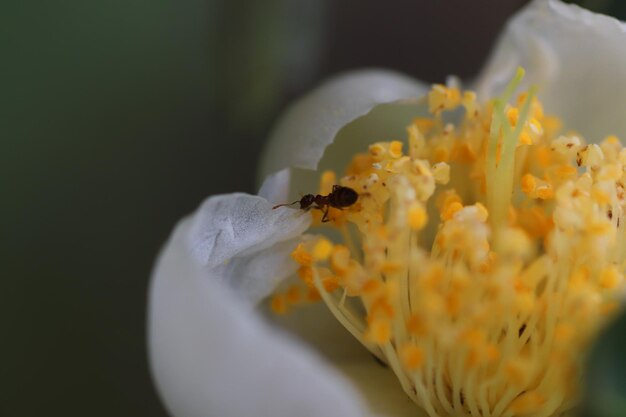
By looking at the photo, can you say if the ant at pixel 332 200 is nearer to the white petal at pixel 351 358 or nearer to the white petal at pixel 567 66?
the white petal at pixel 351 358

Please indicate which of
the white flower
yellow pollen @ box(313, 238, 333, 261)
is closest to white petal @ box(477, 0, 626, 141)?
the white flower

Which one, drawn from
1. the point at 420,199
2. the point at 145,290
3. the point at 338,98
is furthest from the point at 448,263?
the point at 145,290

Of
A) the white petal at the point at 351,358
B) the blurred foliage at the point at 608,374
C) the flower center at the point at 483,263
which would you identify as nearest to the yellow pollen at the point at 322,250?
the flower center at the point at 483,263

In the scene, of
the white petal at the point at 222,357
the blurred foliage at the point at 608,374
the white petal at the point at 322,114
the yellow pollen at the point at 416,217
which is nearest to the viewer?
the blurred foliage at the point at 608,374

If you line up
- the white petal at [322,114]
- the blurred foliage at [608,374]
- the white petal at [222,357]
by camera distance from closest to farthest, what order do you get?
the blurred foliage at [608,374] → the white petal at [222,357] → the white petal at [322,114]

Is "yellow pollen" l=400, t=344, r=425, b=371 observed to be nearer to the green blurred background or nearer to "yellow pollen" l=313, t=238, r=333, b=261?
"yellow pollen" l=313, t=238, r=333, b=261

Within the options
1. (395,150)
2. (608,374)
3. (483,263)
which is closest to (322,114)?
(395,150)
